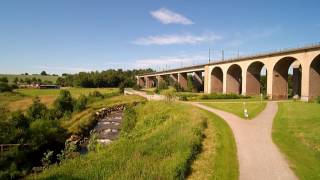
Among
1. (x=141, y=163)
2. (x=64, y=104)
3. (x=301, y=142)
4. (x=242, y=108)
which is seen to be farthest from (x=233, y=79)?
(x=141, y=163)

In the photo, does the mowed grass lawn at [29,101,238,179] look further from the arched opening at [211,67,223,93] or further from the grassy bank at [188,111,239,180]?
the arched opening at [211,67,223,93]

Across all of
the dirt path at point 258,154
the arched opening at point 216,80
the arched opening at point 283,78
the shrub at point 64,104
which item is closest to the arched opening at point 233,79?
the arched opening at point 216,80

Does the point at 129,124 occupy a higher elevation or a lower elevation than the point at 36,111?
lower

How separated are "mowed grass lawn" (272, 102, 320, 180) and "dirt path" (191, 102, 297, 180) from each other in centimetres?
40

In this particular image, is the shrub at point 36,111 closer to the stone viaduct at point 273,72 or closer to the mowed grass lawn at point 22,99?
the mowed grass lawn at point 22,99

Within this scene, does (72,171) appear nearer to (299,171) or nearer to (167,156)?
(167,156)

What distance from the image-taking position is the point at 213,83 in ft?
242

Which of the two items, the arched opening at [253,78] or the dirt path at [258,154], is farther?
the arched opening at [253,78]

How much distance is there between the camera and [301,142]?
1694 cm

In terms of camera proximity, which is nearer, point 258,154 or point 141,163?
point 141,163

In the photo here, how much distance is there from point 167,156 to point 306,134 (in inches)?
408

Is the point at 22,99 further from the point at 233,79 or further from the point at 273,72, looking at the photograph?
the point at 273,72

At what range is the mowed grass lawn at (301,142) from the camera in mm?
12305

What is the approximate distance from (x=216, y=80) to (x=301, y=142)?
191 feet
